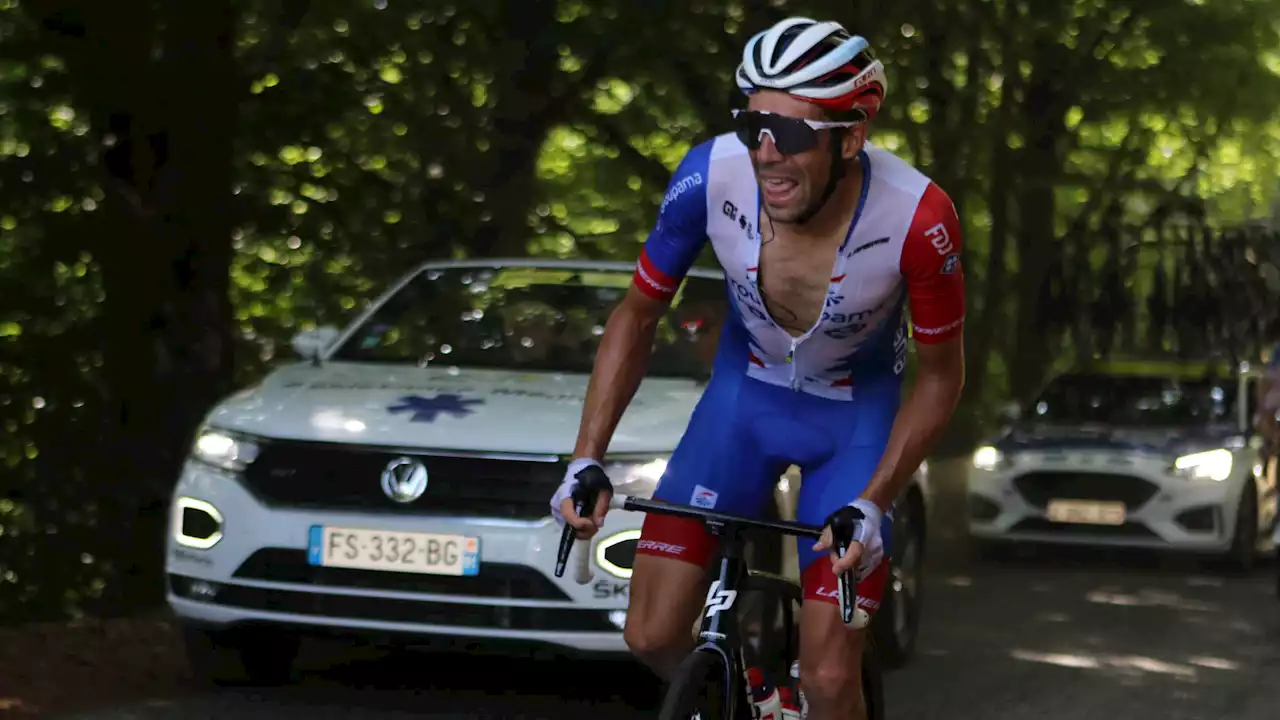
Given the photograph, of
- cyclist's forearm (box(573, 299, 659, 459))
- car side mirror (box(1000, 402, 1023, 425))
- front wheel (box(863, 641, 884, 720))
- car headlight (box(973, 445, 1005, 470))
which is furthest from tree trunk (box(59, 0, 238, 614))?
car side mirror (box(1000, 402, 1023, 425))

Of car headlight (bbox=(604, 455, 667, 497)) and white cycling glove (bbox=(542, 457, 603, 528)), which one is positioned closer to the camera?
white cycling glove (bbox=(542, 457, 603, 528))

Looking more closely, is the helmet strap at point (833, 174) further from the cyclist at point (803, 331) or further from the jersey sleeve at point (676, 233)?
the jersey sleeve at point (676, 233)

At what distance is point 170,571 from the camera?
7773mm

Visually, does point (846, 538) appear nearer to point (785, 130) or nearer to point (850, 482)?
point (850, 482)

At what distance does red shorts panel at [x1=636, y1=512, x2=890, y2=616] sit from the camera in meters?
4.82

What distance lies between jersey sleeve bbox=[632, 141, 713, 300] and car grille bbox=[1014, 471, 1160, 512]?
1078cm

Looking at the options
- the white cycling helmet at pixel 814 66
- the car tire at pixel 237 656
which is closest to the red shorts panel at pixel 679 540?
the white cycling helmet at pixel 814 66

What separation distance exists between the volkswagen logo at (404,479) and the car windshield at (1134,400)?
9.55m

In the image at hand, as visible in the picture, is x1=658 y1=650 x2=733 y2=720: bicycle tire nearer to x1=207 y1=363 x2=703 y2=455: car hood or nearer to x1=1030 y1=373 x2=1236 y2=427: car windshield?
x1=207 y1=363 x2=703 y2=455: car hood

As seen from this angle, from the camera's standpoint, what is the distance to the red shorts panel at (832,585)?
480cm

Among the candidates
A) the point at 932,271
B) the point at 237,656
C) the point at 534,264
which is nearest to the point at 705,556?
the point at 932,271

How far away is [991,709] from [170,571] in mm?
3148

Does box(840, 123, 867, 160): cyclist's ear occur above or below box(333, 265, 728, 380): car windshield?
above

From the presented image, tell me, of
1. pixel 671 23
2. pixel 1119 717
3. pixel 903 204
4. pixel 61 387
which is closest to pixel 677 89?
pixel 671 23
